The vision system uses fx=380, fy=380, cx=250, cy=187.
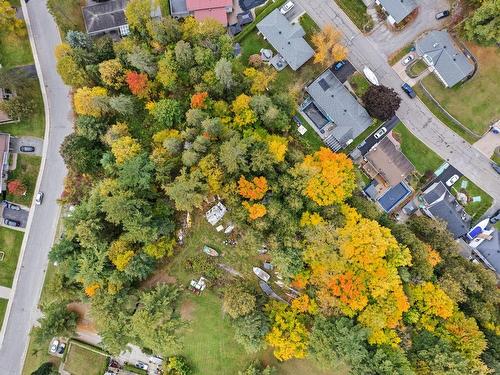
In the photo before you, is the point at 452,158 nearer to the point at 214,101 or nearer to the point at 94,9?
the point at 214,101

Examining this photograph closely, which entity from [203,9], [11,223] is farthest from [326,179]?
[11,223]

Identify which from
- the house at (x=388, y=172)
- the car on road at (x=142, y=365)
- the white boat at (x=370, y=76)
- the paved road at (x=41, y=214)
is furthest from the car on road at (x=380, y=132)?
the car on road at (x=142, y=365)

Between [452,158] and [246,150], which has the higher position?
[246,150]

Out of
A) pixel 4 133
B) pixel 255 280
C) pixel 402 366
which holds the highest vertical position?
pixel 4 133

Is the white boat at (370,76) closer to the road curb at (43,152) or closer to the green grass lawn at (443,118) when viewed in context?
the green grass lawn at (443,118)

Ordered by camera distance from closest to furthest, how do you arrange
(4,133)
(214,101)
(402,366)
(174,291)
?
(402,366), (174,291), (214,101), (4,133)

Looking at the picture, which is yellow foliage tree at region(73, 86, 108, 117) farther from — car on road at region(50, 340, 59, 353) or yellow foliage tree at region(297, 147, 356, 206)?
car on road at region(50, 340, 59, 353)

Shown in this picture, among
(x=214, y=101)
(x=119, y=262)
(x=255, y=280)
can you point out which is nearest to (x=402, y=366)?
(x=255, y=280)
